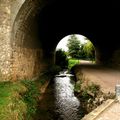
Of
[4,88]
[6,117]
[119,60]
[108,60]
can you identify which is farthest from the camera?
[108,60]

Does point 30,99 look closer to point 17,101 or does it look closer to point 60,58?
point 17,101

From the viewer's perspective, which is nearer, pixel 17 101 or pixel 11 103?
pixel 11 103

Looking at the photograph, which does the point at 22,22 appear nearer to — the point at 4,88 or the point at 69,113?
the point at 4,88

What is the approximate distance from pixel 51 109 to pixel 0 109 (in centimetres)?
338

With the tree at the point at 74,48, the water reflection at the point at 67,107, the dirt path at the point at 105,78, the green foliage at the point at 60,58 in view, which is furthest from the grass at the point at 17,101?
the tree at the point at 74,48

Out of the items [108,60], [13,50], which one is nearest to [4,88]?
[13,50]

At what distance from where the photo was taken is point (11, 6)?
37.3 ft

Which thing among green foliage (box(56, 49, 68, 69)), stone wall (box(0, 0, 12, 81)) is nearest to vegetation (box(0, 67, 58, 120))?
stone wall (box(0, 0, 12, 81))

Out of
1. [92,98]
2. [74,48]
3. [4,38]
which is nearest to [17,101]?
[92,98]

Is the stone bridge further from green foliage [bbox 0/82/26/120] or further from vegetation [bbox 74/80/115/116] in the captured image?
vegetation [bbox 74/80/115/116]

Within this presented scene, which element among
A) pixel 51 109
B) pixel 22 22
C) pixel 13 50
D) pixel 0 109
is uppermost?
pixel 22 22

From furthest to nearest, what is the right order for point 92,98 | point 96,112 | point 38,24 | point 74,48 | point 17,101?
point 74,48
point 38,24
point 92,98
point 17,101
point 96,112

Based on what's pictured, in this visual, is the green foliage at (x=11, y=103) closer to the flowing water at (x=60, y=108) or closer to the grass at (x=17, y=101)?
the grass at (x=17, y=101)

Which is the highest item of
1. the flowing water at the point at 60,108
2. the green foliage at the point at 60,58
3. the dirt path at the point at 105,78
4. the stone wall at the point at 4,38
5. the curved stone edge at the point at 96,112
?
the stone wall at the point at 4,38
